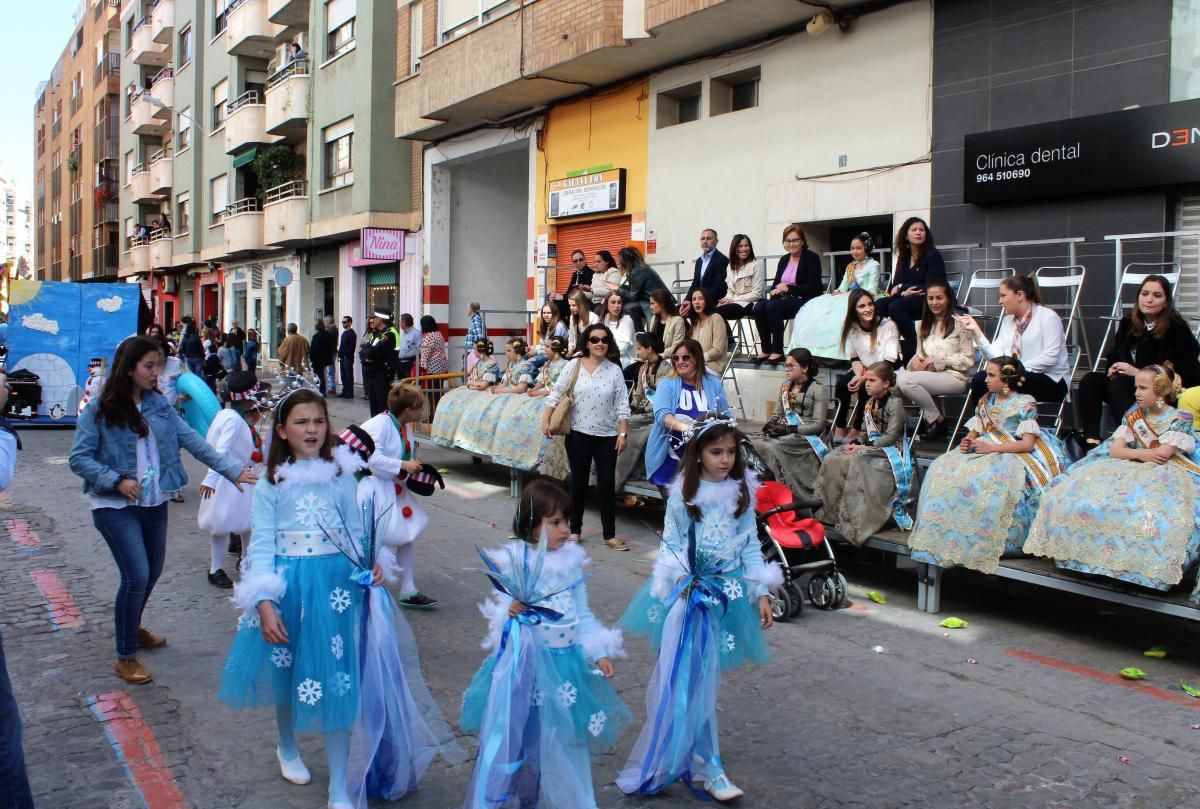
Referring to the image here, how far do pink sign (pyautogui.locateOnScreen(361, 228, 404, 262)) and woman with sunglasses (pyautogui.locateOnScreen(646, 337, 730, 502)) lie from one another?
16.7 metres

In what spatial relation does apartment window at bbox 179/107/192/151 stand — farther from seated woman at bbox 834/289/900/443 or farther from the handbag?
seated woman at bbox 834/289/900/443

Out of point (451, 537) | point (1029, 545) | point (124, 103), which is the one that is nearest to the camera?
point (1029, 545)

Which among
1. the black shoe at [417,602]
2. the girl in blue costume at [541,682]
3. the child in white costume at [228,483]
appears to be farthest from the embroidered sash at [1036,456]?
the child in white costume at [228,483]

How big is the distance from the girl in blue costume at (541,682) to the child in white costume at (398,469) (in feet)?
9.14

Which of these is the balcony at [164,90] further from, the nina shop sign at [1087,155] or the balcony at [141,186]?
the nina shop sign at [1087,155]

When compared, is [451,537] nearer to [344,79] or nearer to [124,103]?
[344,79]

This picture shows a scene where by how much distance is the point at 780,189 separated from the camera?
13.8 meters

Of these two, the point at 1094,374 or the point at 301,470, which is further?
the point at 1094,374

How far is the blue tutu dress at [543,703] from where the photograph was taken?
11.9 ft

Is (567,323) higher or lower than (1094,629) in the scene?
higher

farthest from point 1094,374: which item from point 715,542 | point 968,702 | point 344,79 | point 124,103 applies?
point 124,103

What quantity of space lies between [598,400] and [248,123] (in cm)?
2766

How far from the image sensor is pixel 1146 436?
6.43 meters

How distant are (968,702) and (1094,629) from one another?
207 centimetres
